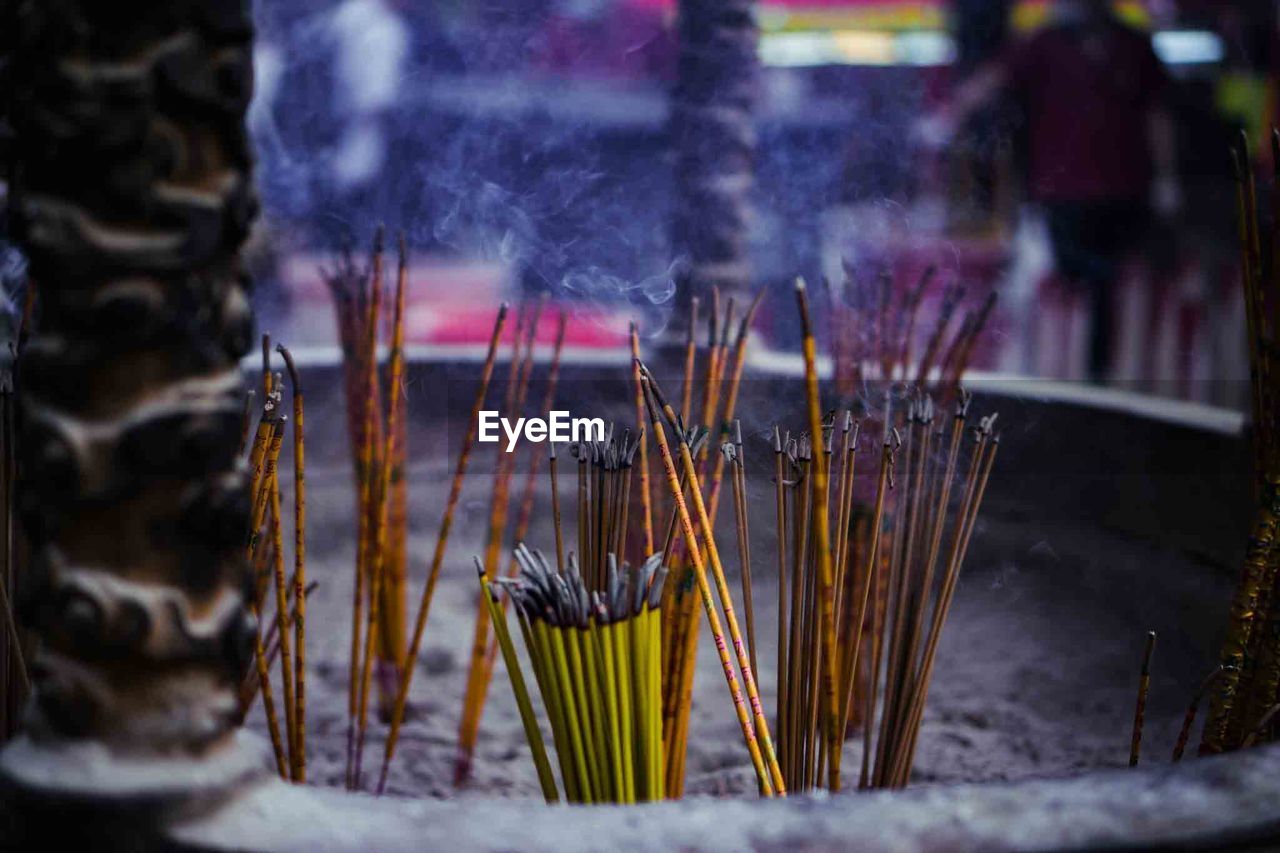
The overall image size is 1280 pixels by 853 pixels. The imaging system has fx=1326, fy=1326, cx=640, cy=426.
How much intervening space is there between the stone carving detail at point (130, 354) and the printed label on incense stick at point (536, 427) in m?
→ 0.66

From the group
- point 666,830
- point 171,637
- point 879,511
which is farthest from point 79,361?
point 879,511

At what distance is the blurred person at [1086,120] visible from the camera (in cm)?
386

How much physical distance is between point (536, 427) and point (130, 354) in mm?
1073

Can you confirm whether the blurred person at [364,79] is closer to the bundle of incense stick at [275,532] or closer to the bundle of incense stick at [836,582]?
the bundle of incense stick at [275,532]

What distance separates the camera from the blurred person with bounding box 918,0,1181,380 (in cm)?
386

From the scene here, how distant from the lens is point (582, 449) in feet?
4.09

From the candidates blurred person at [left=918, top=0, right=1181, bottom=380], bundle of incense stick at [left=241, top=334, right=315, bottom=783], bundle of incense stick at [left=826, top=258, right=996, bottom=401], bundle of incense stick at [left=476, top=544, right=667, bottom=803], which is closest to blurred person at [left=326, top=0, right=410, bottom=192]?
blurred person at [left=918, top=0, right=1181, bottom=380]

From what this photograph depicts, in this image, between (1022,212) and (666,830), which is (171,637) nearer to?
(666,830)

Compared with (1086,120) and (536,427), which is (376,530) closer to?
(536,427)

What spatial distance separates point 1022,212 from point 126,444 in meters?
3.97

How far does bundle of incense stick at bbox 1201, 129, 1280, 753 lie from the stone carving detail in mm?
909

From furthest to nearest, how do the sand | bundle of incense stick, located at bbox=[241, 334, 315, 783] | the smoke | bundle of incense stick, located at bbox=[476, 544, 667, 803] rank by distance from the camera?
the smoke
the sand
bundle of incense stick, located at bbox=[241, 334, 315, 783]
bundle of incense stick, located at bbox=[476, 544, 667, 803]

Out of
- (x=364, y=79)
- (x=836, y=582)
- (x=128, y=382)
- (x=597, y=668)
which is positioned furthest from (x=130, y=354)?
(x=364, y=79)

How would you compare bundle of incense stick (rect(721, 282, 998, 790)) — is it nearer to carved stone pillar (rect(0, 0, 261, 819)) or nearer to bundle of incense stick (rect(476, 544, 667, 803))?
bundle of incense stick (rect(476, 544, 667, 803))
